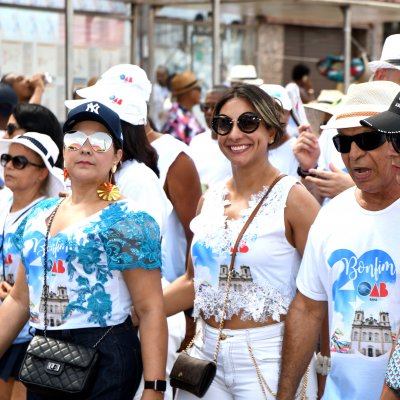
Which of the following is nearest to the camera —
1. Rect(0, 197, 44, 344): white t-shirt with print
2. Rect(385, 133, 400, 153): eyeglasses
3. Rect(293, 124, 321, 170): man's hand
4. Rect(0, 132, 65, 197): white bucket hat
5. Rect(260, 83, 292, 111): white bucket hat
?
Rect(385, 133, 400, 153): eyeglasses

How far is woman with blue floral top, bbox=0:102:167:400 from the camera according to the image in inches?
175

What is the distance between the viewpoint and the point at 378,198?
4.16 metres

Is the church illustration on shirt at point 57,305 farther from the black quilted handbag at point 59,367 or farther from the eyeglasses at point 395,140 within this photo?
the eyeglasses at point 395,140

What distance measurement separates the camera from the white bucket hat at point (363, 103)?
14.0ft

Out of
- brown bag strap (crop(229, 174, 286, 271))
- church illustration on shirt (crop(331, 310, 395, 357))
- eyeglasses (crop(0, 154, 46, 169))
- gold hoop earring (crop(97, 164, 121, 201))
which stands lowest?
church illustration on shirt (crop(331, 310, 395, 357))

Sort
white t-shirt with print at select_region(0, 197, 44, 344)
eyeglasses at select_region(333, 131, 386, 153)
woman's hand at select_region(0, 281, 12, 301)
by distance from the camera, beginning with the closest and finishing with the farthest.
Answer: eyeglasses at select_region(333, 131, 386, 153)
woman's hand at select_region(0, 281, 12, 301)
white t-shirt with print at select_region(0, 197, 44, 344)

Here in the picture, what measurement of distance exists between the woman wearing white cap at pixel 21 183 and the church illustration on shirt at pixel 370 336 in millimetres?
2216

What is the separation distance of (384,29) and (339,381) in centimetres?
1746

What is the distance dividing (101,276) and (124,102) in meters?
1.64

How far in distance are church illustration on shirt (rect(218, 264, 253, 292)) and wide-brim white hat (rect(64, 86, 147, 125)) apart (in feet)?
4.48

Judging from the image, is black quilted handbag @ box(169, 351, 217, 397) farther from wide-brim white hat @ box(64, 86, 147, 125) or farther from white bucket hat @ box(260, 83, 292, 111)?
white bucket hat @ box(260, 83, 292, 111)

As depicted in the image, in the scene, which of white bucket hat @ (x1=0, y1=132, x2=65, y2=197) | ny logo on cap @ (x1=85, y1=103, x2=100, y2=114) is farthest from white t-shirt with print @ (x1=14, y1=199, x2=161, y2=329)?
white bucket hat @ (x1=0, y1=132, x2=65, y2=197)

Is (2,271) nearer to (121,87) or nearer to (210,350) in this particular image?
(121,87)

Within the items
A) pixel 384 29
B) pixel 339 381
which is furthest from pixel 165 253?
pixel 384 29
